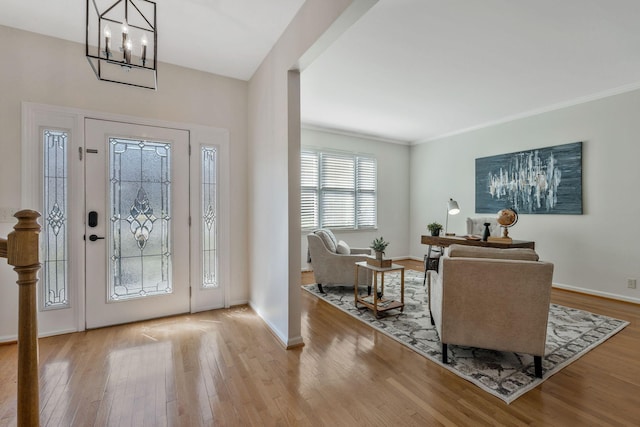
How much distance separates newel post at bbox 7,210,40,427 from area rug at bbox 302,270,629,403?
8.09ft

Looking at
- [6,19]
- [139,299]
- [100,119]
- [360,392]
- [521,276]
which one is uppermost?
[6,19]

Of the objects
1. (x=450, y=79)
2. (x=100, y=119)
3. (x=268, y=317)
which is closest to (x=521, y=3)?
(x=450, y=79)

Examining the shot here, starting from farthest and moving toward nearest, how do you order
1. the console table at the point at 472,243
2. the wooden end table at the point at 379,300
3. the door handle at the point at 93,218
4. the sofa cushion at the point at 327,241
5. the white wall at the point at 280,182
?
the sofa cushion at the point at 327,241
the console table at the point at 472,243
the wooden end table at the point at 379,300
the door handle at the point at 93,218
the white wall at the point at 280,182

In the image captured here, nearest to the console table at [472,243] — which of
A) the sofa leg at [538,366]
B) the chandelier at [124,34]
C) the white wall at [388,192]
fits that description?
the sofa leg at [538,366]

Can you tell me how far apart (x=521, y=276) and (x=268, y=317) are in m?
2.35

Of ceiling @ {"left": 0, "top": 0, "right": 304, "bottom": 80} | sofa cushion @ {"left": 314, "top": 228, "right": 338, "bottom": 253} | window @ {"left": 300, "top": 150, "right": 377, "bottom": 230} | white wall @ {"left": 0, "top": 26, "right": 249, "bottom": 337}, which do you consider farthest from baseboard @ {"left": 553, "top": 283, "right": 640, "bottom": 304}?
ceiling @ {"left": 0, "top": 0, "right": 304, "bottom": 80}

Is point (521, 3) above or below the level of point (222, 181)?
above

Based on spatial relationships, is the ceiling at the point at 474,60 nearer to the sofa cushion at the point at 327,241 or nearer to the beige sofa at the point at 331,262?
the sofa cushion at the point at 327,241

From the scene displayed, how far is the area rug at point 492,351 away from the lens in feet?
6.98

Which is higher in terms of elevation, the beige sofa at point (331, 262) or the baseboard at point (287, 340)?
the beige sofa at point (331, 262)

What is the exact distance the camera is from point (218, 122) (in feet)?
11.6

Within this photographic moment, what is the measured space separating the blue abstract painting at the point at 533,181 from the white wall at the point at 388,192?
1.81 meters

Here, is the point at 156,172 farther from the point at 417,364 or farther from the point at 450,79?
the point at 450,79

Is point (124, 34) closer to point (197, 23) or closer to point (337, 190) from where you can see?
point (197, 23)
